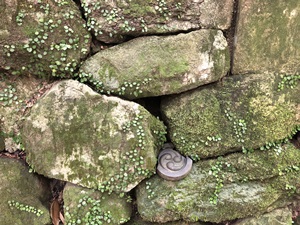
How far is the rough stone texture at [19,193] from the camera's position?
8.93 feet

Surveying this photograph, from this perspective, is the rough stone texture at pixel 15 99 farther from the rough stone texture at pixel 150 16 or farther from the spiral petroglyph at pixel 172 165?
the spiral petroglyph at pixel 172 165

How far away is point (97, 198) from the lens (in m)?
2.80

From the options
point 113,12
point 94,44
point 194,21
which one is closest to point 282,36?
point 194,21

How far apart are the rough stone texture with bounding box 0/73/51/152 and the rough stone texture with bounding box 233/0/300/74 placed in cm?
208

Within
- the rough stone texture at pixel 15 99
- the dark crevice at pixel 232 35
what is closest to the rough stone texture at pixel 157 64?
the dark crevice at pixel 232 35

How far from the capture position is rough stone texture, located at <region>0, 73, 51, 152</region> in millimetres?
2756

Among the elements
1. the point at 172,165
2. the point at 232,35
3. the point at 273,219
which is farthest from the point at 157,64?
the point at 273,219

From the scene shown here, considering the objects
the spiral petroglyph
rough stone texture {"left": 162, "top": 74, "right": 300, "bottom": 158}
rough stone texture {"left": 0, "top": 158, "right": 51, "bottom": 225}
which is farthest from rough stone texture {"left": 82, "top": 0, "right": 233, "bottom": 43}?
rough stone texture {"left": 0, "top": 158, "right": 51, "bottom": 225}

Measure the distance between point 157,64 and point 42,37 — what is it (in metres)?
1.11

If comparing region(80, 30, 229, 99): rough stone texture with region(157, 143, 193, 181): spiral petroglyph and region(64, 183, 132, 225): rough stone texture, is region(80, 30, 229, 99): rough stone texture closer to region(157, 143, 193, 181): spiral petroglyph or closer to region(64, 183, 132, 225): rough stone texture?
region(157, 143, 193, 181): spiral petroglyph

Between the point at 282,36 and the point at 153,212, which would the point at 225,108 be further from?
the point at 153,212

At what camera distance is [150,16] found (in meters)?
2.73

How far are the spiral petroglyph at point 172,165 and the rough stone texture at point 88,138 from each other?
6.6 inches

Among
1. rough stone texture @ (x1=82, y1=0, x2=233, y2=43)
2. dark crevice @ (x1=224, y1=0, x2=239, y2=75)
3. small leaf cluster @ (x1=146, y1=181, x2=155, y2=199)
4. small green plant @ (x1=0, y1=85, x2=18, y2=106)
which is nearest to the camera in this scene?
rough stone texture @ (x1=82, y1=0, x2=233, y2=43)
